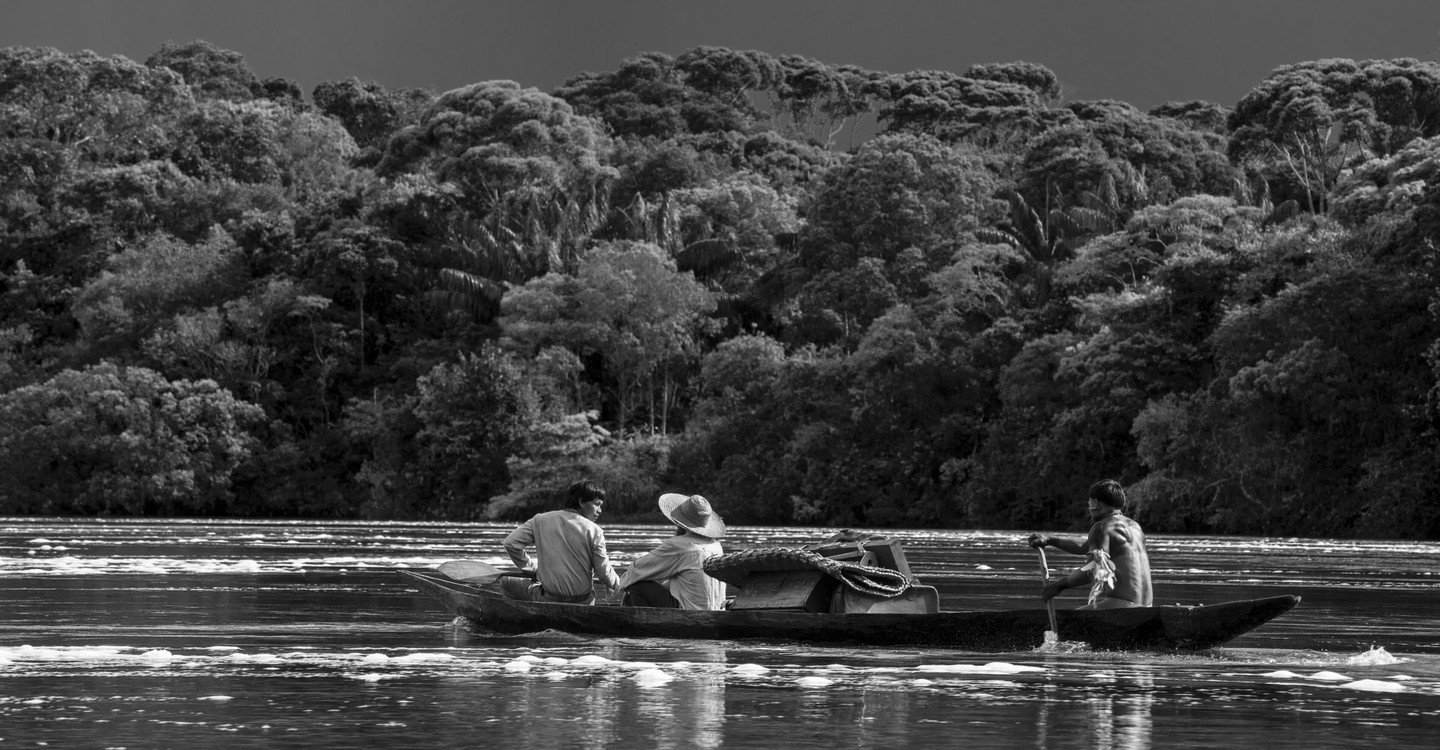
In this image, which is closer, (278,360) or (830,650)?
(830,650)

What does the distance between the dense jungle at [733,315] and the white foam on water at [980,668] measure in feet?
95.1

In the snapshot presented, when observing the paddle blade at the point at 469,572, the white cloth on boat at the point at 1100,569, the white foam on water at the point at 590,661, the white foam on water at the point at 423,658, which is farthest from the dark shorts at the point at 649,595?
the white cloth on boat at the point at 1100,569

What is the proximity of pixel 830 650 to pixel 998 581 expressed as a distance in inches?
358

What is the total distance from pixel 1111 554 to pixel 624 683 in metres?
3.46

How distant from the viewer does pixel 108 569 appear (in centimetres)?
2236

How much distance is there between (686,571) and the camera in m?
13.8

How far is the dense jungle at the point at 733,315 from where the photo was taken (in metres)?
42.3

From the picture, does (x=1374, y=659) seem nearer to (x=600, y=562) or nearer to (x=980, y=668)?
(x=980, y=668)

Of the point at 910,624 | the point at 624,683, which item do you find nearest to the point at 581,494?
the point at 910,624

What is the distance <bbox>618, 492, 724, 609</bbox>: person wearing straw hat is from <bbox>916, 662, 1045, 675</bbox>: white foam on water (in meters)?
2.53

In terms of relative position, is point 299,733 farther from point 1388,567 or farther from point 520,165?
point 520,165

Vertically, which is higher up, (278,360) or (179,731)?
(278,360)

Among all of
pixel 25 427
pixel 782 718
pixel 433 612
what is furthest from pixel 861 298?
pixel 782 718

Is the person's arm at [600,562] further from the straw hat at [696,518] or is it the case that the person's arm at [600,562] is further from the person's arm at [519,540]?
the straw hat at [696,518]
